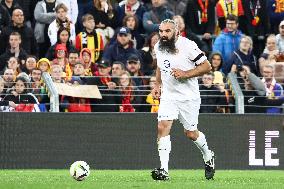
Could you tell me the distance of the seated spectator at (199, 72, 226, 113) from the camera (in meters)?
20.1

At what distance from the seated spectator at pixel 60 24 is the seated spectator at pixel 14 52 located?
115 centimetres

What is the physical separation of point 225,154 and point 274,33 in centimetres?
A: 526

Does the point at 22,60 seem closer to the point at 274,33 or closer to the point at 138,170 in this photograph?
the point at 138,170

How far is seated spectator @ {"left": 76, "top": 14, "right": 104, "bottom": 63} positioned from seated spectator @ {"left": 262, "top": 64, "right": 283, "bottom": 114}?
13.0 feet

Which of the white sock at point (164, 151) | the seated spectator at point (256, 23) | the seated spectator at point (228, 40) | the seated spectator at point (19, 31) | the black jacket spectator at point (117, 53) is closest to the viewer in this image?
the white sock at point (164, 151)

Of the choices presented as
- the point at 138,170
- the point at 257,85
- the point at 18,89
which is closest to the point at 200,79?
the point at 257,85

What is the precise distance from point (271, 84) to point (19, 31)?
5.79m

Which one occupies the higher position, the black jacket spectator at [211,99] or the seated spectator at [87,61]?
the seated spectator at [87,61]

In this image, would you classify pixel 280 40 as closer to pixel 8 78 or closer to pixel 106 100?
pixel 106 100

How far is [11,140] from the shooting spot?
745 inches

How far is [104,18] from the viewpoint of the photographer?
74.9 ft

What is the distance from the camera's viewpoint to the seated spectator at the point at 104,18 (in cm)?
2264

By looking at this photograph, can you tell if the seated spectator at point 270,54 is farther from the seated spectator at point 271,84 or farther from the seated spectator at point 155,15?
the seated spectator at point 155,15

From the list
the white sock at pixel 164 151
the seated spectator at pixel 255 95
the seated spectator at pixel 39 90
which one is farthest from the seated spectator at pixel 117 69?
the white sock at pixel 164 151
